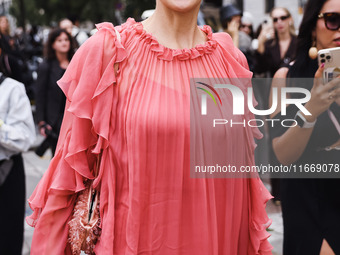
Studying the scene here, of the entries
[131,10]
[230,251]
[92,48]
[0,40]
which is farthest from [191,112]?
[131,10]

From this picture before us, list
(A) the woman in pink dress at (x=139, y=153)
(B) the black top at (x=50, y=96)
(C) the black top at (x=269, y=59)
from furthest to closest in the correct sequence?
(C) the black top at (x=269, y=59) < (B) the black top at (x=50, y=96) < (A) the woman in pink dress at (x=139, y=153)

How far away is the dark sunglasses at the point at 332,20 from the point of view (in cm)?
284

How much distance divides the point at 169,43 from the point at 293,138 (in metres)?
0.93

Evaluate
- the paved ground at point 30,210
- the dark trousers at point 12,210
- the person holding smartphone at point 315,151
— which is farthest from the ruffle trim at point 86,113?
the dark trousers at point 12,210

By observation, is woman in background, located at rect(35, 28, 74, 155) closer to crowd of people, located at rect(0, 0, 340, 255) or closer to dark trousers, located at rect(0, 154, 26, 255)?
dark trousers, located at rect(0, 154, 26, 255)

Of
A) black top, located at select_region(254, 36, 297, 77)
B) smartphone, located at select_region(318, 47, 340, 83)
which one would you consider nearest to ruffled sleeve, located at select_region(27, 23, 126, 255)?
smartphone, located at select_region(318, 47, 340, 83)

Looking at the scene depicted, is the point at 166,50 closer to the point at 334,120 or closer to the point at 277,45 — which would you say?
the point at 334,120

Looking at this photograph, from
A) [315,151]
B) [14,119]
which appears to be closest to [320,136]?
[315,151]

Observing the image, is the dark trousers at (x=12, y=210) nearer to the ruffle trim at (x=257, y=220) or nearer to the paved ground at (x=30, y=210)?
the paved ground at (x=30, y=210)

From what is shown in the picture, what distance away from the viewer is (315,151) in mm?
2936

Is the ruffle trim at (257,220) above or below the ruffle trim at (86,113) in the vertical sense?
below

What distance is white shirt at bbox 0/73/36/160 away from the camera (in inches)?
159

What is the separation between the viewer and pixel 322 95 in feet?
8.02

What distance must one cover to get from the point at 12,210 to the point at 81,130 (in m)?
2.41
